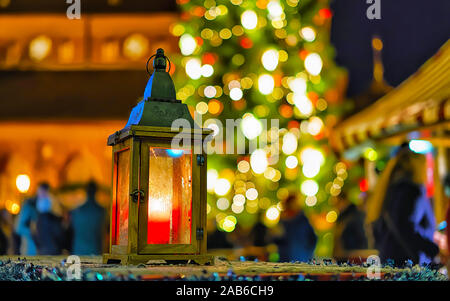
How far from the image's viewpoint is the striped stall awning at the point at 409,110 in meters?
4.20

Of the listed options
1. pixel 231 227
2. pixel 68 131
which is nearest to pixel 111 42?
pixel 68 131

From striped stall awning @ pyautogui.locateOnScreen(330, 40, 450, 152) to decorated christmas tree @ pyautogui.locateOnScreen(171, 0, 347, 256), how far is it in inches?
9.8

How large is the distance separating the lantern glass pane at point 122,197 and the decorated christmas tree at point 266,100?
10.0 feet

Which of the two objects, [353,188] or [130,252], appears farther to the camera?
[353,188]

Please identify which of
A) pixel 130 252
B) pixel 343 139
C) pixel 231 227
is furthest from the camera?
pixel 343 139

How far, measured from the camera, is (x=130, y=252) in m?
2.26

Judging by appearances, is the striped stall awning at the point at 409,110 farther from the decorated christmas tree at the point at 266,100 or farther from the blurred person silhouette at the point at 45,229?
the blurred person silhouette at the point at 45,229

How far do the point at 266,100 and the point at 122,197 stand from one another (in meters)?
3.41

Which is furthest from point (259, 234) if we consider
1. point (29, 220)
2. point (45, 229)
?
point (29, 220)

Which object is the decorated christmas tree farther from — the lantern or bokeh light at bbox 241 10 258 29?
the lantern

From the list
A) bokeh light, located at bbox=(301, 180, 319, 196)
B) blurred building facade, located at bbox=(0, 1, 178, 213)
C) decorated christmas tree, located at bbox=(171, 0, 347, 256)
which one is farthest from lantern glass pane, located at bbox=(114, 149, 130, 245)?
blurred building facade, located at bbox=(0, 1, 178, 213)

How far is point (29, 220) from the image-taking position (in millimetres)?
7191
